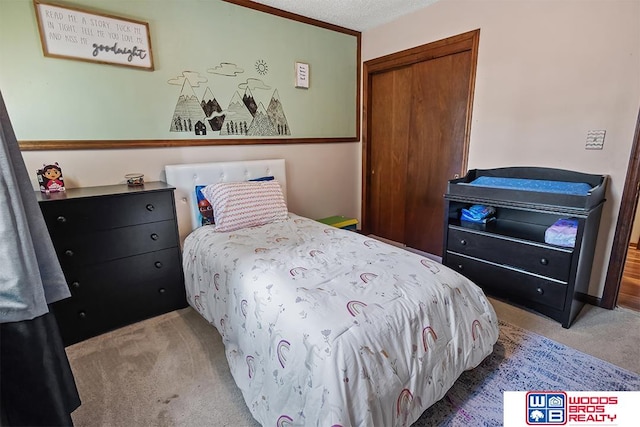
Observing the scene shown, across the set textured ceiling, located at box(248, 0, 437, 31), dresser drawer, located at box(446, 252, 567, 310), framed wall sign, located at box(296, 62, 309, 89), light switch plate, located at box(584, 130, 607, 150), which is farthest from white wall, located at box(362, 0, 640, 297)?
framed wall sign, located at box(296, 62, 309, 89)

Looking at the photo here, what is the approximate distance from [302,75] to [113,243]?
2.27 metres

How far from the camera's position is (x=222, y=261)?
1841mm

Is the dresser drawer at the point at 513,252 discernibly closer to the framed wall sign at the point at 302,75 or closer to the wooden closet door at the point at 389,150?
the wooden closet door at the point at 389,150

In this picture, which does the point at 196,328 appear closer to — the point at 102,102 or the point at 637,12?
the point at 102,102

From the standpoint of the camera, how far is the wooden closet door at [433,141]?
2.82 m

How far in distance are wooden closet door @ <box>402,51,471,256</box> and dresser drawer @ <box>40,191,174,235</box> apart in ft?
7.96

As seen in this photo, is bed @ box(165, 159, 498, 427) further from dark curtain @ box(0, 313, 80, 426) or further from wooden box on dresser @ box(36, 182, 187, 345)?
dark curtain @ box(0, 313, 80, 426)

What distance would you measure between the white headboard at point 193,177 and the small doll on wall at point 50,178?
0.65 meters

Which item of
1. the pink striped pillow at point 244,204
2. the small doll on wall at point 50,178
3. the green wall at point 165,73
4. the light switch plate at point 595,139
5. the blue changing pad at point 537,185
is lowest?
the pink striped pillow at point 244,204

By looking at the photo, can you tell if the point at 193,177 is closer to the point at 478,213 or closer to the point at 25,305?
the point at 25,305

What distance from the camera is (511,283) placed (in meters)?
2.20

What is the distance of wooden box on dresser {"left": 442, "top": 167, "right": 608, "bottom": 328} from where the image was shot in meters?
1.93

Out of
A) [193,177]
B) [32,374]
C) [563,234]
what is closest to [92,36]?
[193,177]

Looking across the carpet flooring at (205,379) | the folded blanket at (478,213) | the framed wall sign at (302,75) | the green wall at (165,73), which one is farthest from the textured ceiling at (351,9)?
the carpet flooring at (205,379)
